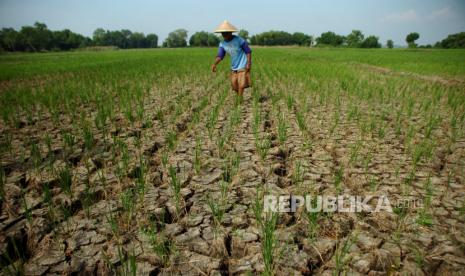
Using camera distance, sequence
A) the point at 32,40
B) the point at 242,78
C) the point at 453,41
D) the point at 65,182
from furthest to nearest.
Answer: the point at 453,41 → the point at 32,40 → the point at 242,78 → the point at 65,182

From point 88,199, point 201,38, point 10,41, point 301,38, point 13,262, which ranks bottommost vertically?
point 13,262

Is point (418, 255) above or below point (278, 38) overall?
below

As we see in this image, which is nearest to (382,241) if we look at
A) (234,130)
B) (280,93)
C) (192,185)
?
(192,185)

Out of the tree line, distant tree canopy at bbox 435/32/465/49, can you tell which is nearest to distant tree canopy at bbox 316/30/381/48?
the tree line

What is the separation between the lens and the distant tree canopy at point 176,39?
120287mm

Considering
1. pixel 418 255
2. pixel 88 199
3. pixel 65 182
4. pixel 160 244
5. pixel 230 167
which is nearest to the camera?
pixel 418 255

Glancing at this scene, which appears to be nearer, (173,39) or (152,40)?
(173,39)

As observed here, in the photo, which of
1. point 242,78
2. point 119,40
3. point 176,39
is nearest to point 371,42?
point 176,39

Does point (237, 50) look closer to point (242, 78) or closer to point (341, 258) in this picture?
point (242, 78)

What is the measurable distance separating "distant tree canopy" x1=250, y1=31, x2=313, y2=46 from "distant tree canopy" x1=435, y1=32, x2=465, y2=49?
45.1 meters

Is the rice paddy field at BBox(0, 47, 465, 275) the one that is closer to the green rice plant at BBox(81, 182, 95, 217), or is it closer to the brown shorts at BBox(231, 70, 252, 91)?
the green rice plant at BBox(81, 182, 95, 217)

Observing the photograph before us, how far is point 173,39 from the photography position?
12306 cm

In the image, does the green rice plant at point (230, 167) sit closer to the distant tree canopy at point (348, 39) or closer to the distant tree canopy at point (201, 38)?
the distant tree canopy at point (348, 39)

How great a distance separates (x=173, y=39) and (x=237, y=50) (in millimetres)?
126740
